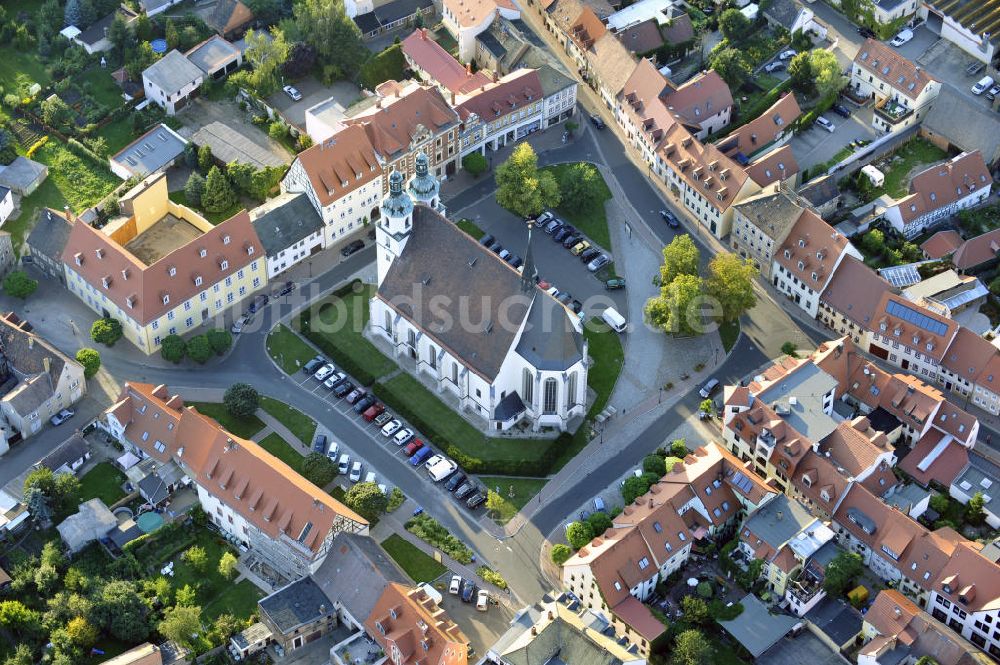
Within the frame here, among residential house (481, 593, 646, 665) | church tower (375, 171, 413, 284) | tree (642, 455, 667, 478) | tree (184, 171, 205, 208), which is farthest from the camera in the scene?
Result: tree (184, 171, 205, 208)

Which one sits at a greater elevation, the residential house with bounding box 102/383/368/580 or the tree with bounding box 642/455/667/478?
the tree with bounding box 642/455/667/478

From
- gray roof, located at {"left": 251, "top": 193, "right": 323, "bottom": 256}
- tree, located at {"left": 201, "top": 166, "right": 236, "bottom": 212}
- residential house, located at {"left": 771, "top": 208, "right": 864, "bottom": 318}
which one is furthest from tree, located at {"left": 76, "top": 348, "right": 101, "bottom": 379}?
residential house, located at {"left": 771, "top": 208, "right": 864, "bottom": 318}

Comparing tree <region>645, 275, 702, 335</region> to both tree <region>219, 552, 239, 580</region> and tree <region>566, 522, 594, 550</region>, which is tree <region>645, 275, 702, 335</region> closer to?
tree <region>566, 522, 594, 550</region>

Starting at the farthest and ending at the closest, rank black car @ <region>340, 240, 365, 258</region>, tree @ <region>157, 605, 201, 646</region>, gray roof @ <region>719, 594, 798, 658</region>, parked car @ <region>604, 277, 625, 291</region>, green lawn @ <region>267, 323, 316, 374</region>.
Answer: black car @ <region>340, 240, 365, 258</region>, parked car @ <region>604, 277, 625, 291</region>, green lawn @ <region>267, 323, 316, 374</region>, gray roof @ <region>719, 594, 798, 658</region>, tree @ <region>157, 605, 201, 646</region>

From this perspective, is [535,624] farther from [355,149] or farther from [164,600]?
[355,149]

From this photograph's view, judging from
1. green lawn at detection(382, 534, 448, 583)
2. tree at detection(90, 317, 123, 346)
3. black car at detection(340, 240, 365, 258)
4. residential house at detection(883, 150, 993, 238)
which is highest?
residential house at detection(883, 150, 993, 238)

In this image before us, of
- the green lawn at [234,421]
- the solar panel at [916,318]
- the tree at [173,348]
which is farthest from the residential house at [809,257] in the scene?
the tree at [173,348]
